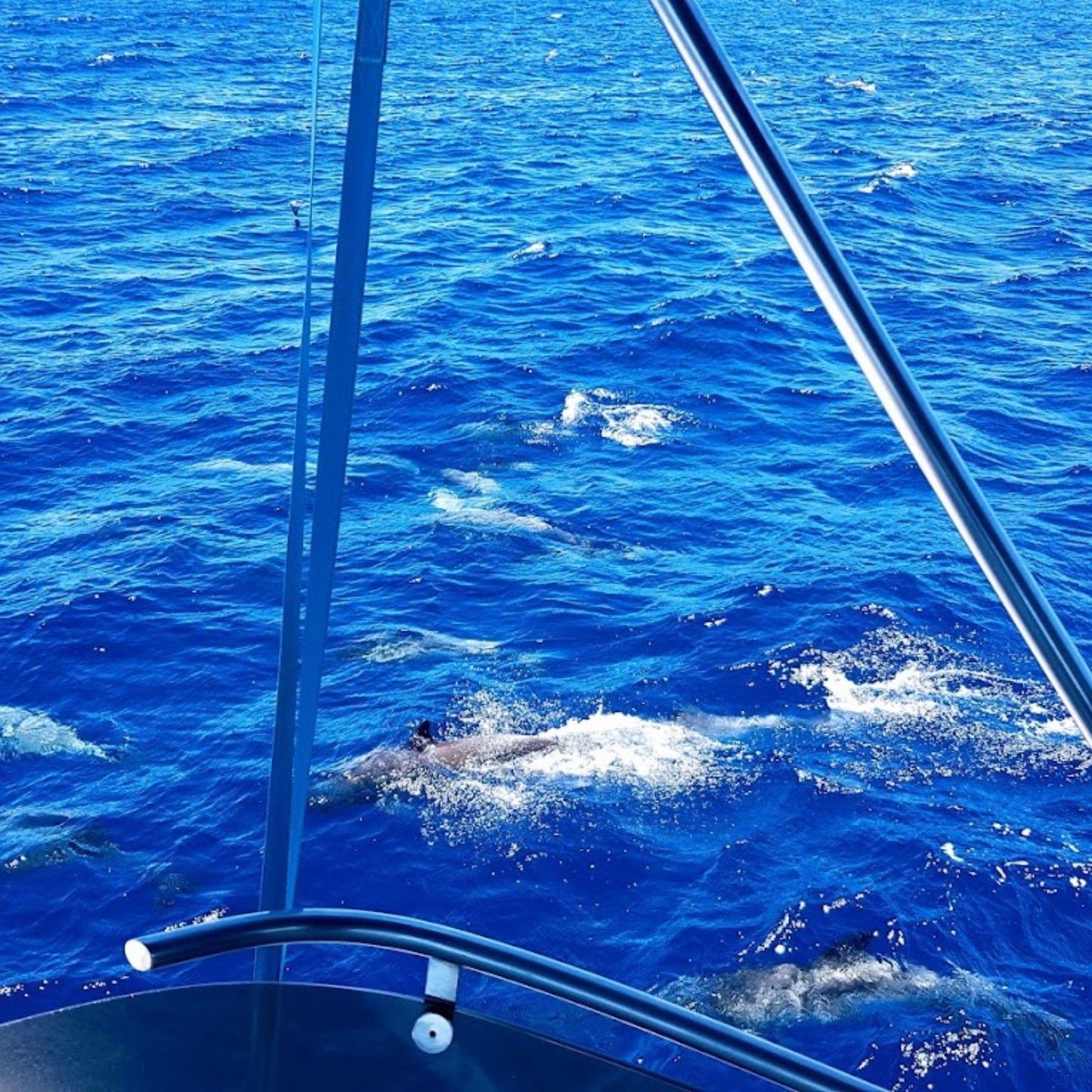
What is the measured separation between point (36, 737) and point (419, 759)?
8337 mm

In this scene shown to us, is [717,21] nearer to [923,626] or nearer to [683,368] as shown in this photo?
[683,368]

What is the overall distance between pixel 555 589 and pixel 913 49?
73.2 metres

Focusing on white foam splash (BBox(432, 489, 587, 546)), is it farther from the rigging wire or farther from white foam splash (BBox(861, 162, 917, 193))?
the rigging wire

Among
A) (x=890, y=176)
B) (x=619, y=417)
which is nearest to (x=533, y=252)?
(x=619, y=417)

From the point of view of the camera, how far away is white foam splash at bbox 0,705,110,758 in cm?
3080

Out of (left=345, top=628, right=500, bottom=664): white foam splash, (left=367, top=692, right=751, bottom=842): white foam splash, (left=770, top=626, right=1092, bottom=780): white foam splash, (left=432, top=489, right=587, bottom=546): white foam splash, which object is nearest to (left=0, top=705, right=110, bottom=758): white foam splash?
(left=345, top=628, right=500, bottom=664): white foam splash

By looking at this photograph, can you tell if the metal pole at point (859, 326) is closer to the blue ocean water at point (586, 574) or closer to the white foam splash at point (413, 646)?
the blue ocean water at point (586, 574)

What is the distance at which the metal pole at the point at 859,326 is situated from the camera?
131 inches

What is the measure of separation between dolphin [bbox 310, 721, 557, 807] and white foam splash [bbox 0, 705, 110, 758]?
5250 millimetres

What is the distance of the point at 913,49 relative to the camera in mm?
96500

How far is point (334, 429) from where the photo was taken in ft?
14.7

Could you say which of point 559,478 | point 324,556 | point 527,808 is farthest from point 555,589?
point 324,556

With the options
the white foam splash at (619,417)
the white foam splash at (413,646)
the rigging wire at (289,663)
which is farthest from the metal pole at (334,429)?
the white foam splash at (619,417)

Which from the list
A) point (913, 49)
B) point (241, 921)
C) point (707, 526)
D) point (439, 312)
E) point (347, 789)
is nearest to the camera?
point (241, 921)
